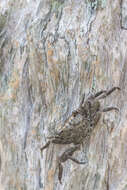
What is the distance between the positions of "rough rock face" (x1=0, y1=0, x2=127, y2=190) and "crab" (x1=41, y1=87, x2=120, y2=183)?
0.14 ft

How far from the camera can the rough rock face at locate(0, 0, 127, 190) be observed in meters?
2.17

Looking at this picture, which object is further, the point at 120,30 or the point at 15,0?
the point at 15,0

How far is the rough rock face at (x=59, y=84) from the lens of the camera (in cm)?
217

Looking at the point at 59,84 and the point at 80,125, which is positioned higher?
the point at 59,84

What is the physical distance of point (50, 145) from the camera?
2221mm

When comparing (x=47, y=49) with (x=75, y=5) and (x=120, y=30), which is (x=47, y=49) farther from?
(x=120, y=30)

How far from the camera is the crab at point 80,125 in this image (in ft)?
7.06

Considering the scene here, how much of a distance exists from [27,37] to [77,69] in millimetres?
424

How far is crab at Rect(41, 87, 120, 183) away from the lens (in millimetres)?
2152

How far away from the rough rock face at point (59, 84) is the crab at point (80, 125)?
0.14 ft

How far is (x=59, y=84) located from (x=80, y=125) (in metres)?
0.32

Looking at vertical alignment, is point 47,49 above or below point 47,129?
above

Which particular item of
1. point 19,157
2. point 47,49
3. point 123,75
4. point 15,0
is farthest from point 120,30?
point 19,157

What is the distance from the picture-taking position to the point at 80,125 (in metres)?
2.17
